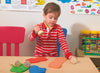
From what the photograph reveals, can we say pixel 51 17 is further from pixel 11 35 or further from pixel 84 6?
pixel 84 6

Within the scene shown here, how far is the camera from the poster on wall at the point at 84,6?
1.61m

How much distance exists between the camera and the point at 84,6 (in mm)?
1613

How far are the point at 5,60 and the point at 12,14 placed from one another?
82 centimetres

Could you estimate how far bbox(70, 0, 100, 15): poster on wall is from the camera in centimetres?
161

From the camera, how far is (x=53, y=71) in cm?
75

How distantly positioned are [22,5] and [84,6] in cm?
73

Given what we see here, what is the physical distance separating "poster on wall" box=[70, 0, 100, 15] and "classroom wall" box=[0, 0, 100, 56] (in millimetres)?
48

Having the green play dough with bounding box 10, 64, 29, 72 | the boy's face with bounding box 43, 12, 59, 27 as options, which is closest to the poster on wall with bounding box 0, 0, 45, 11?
the boy's face with bounding box 43, 12, 59, 27

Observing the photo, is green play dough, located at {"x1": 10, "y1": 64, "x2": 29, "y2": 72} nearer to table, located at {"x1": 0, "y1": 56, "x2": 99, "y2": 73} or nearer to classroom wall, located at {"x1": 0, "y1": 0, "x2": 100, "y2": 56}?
table, located at {"x1": 0, "y1": 56, "x2": 99, "y2": 73}

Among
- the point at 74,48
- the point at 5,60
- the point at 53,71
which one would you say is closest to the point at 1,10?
the point at 5,60

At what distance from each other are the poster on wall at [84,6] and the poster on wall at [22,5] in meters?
0.36

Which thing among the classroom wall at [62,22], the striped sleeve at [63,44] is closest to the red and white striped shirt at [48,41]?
the striped sleeve at [63,44]

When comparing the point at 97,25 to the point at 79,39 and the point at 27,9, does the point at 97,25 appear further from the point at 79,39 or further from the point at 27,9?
the point at 27,9

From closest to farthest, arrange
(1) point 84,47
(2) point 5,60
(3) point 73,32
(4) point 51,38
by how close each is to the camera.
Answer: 1. (2) point 5,60
2. (4) point 51,38
3. (1) point 84,47
4. (3) point 73,32
